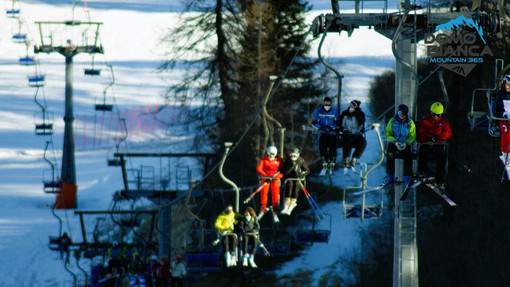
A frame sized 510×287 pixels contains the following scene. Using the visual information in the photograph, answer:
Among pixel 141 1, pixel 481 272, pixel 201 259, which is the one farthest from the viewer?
pixel 141 1

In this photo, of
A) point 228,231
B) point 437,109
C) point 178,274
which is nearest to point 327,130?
point 437,109

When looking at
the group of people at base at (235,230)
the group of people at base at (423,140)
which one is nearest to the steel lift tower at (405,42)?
the group of people at base at (423,140)

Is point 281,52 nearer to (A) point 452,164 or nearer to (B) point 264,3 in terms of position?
(B) point 264,3

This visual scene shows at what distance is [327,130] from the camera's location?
69.1 feet

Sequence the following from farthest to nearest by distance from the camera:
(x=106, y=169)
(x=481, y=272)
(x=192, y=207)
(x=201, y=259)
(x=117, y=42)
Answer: (x=117, y=42), (x=106, y=169), (x=192, y=207), (x=481, y=272), (x=201, y=259)

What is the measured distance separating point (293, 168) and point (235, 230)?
130 inches

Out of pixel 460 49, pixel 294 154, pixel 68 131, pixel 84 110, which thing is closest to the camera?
pixel 294 154

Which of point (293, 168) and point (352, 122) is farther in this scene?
point (293, 168)

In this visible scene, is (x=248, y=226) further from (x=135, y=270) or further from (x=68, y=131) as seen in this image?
(x=68, y=131)

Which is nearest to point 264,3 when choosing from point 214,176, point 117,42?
point 214,176

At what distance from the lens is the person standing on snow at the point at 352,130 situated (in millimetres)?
20875

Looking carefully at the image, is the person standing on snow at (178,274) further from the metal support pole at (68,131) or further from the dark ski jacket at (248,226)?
the metal support pole at (68,131)

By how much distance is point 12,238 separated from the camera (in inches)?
2061

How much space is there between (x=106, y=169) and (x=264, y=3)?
21812 mm
